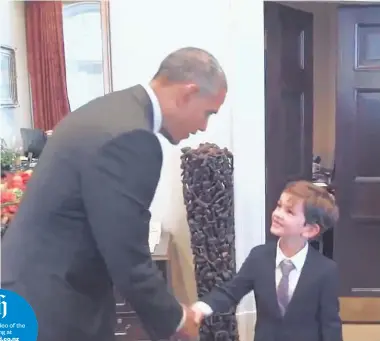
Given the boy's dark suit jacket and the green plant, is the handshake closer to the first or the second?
the boy's dark suit jacket

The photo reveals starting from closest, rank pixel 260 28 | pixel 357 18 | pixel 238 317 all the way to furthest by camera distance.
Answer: pixel 260 28 < pixel 238 317 < pixel 357 18

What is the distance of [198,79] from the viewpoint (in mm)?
1215

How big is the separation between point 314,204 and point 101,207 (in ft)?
2.37

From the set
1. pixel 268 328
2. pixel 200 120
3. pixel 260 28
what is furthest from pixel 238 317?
pixel 200 120

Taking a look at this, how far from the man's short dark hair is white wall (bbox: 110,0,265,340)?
Result: 865 mm

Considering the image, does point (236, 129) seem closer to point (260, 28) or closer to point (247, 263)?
point (260, 28)

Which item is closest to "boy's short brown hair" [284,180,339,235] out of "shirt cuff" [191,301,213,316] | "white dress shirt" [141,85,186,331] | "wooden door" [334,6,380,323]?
"shirt cuff" [191,301,213,316]

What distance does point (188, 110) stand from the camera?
4.03 ft

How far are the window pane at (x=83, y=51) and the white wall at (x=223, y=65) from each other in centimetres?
8

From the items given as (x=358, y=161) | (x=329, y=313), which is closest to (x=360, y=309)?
(x=358, y=161)

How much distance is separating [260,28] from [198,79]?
101 cm

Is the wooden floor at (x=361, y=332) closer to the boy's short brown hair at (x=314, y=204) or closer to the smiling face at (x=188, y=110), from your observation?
the boy's short brown hair at (x=314, y=204)

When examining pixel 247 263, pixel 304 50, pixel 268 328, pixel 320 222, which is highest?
pixel 304 50

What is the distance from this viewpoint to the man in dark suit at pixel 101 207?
1.11m
